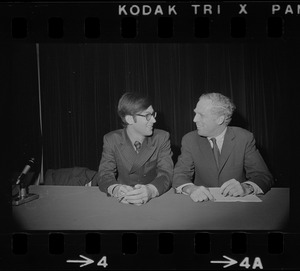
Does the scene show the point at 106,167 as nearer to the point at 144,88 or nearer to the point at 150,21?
the point at 144,88

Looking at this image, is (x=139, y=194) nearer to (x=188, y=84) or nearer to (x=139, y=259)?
(x=139, y=259)

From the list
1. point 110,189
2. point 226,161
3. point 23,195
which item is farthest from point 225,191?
point 23,195

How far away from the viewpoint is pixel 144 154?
3.05 m

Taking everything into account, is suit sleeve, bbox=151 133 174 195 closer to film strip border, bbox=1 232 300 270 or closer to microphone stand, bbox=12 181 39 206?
film strip border, bbox=1 232 300 270

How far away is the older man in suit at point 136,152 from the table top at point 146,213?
10cm

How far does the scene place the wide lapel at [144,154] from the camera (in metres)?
3.04

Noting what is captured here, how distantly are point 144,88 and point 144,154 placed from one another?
36 cm

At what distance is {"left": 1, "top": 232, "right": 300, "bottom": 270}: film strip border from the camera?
290 centimetres

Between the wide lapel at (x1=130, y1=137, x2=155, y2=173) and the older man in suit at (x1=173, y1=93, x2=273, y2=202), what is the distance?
0.55 ft

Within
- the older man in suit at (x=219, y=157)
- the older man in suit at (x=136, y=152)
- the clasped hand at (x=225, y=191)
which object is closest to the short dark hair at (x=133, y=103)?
the older man in suit at (x=136, y=152)

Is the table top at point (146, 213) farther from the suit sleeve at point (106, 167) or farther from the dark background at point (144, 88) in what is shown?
the dark background at point (144, 88)

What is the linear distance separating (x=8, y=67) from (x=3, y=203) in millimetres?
734

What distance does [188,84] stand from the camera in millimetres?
3023

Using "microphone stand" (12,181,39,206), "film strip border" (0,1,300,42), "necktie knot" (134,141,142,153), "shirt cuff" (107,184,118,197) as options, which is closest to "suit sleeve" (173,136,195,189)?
"necktie knot" (134,141,142,153)
